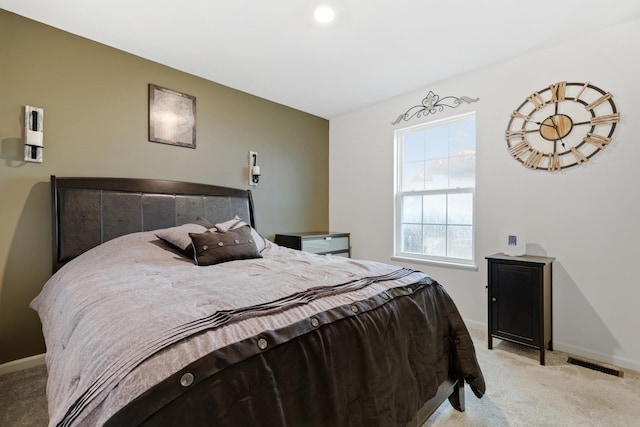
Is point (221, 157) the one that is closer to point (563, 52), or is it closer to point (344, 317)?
point (344, 317)

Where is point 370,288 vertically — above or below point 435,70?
below

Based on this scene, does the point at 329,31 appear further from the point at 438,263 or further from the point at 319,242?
the point at 438,263

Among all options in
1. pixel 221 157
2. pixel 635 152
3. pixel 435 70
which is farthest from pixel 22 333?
pixel 635 152

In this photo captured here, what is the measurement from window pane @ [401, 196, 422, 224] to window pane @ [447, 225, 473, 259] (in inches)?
16.0

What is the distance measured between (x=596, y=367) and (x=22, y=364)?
4.32m

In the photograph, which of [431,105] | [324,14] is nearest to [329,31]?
[324,14]

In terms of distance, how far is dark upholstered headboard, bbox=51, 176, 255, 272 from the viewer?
7.37ft

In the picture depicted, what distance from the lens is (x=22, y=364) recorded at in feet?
7.30

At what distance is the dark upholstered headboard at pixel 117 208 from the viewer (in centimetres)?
225

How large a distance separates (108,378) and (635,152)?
11.1 feet

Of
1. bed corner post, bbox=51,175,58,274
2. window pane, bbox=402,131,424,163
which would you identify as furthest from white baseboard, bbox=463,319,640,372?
bed corner post, bbox=51,175,58,274

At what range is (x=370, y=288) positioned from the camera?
145cm

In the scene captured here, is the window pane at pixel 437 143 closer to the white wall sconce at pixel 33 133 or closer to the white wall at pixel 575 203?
the white wall at pixel 575 203

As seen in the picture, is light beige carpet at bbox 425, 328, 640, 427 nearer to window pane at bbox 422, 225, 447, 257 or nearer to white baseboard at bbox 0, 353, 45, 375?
window pane at bbox 422, 225, 447, 257
